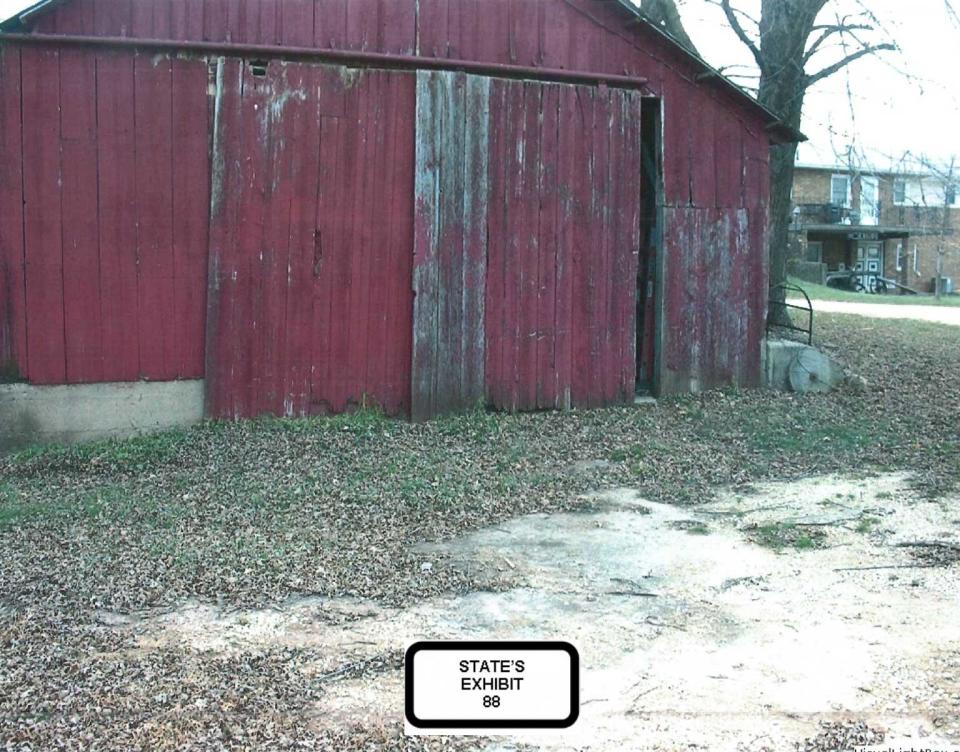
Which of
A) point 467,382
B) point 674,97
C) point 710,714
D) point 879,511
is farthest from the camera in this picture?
point 674,97

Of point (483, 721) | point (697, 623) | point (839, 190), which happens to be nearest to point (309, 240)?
point (697, 623)

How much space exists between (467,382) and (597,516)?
332cm

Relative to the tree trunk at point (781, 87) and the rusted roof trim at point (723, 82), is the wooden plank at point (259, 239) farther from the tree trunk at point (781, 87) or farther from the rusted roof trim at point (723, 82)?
the tree trunk at point (781, 87)

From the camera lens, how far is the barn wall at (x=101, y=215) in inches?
357

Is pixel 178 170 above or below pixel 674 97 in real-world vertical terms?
below

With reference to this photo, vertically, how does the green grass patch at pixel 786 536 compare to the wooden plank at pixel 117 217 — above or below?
below

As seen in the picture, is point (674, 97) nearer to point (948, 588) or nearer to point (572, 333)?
point (572, 333)

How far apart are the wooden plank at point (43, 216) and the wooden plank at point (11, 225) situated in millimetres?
48

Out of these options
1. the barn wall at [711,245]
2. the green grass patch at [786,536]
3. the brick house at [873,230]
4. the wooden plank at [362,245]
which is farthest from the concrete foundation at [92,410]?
the brick house at [873,230]

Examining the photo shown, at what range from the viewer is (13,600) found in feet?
17.9

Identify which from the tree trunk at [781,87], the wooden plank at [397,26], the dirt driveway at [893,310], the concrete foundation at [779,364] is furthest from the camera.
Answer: the dirt driveway at [893,310]

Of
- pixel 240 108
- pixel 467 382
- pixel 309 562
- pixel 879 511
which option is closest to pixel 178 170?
pixel 240 108

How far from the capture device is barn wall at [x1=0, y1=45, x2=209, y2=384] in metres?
9.08

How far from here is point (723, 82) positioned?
11.2m
